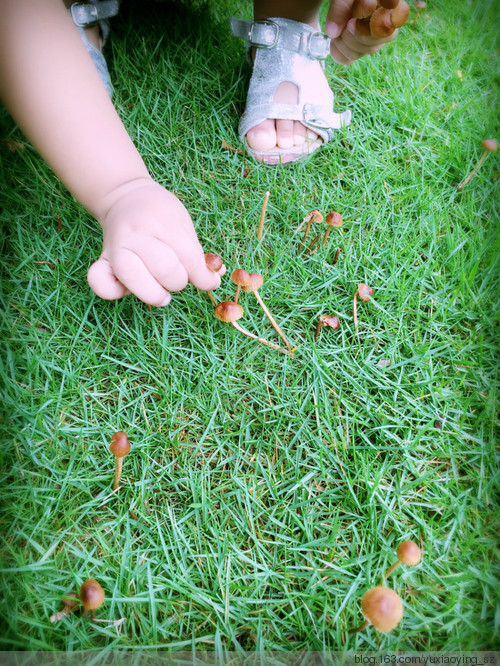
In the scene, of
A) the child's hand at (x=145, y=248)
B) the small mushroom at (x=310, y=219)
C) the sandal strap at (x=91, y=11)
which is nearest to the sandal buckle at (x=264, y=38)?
the sandal strap at (x=91, y=11)

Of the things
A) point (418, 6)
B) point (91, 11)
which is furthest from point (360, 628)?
point (418, 6)

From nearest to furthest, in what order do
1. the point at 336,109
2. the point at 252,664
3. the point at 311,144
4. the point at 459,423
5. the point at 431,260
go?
the point at 252,664 → the point at 459,423 → the point at 431,260 → the point at 311,144 → the point at 336,109

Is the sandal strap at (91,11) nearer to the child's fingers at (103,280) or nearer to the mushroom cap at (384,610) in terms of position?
the child's fingers at (103,280)

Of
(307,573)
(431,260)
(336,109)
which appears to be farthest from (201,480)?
(336,109)

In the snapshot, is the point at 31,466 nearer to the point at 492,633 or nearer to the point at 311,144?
the point at 492,633

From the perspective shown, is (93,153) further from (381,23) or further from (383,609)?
(383,609)

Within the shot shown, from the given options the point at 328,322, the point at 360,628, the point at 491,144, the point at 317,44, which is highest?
the point at 317,44
